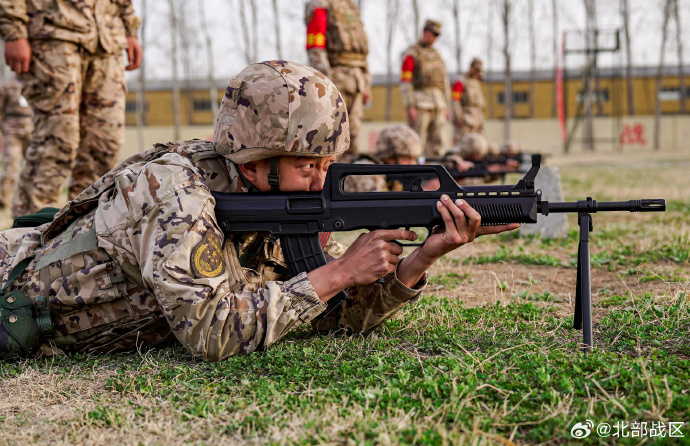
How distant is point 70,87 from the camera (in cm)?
516

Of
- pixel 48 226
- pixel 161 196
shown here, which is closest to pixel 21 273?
pixel 48 226

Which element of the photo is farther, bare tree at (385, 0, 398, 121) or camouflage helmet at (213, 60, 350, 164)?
bare tree at (385, 0, 398, 121)

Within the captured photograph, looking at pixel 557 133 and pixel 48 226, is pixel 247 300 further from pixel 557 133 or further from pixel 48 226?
pixel 557 133

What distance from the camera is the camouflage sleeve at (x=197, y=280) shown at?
2.41 metres

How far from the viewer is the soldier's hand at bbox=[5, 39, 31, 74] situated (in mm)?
4918

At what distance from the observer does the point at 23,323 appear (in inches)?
105

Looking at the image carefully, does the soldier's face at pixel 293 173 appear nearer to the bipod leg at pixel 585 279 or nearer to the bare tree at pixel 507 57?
the bipod leg at pixel 585 279

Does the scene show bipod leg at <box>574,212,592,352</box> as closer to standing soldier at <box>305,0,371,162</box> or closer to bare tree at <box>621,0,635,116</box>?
standing soldier at <box>305,0,371,162</box>

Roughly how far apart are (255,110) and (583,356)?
5.19 feet

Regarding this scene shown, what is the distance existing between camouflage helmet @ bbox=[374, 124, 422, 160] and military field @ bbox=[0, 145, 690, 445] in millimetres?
4281

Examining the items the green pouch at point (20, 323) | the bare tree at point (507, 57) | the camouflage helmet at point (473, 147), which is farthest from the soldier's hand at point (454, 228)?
the bare tree at point (507, 57)

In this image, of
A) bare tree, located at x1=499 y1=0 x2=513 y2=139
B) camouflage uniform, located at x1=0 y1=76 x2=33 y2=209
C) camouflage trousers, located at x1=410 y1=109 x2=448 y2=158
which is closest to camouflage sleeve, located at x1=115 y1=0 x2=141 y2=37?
camouflage uniform, located at x1=0 y1=76 x2=33 y2=209

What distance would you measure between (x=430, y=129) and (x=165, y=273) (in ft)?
37.0

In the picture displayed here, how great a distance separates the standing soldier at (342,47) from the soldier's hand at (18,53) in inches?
157
